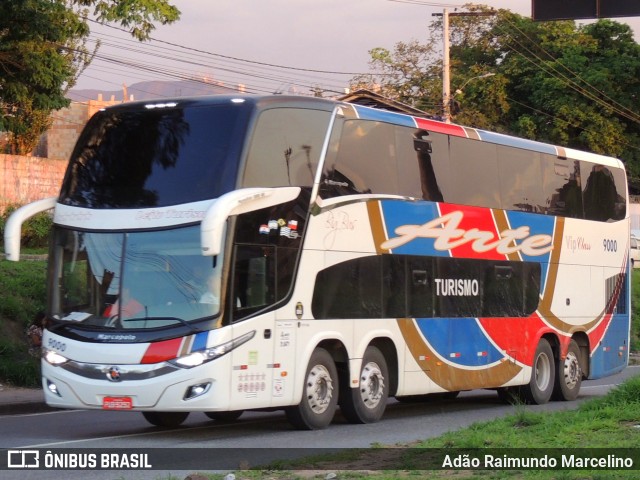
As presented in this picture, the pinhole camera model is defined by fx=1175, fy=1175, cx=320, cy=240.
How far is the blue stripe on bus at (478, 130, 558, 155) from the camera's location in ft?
62.5

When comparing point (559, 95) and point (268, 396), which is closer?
point (268, 396)

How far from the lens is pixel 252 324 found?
1370 centimetres

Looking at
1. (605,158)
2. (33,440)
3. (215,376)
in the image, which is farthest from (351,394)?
(605,158)

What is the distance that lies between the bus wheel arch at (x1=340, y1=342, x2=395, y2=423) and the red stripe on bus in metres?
3.13

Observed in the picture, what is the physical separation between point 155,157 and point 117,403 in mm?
2987

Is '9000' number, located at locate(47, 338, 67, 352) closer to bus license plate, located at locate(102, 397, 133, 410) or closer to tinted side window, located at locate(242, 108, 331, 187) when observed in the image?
bus license plate, located at locate(102, 397, 133, 410)

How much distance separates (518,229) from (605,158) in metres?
4.30

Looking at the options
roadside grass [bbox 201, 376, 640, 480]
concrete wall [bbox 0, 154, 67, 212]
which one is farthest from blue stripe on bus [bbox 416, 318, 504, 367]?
concrete wall [bbox 0, 154, 67, 212]

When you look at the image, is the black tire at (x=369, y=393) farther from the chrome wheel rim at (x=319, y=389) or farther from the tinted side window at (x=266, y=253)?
the tinted side window at (x=266, y=253)

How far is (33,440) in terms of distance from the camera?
43.8ft

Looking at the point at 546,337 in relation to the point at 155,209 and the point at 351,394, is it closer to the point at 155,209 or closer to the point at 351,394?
the point at 351,394

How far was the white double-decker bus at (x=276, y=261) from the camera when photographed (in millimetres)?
13312

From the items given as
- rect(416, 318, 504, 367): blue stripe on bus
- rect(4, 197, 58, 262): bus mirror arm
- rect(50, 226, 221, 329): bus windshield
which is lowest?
rect(416, 318, 504, 367): blue stripe on bus

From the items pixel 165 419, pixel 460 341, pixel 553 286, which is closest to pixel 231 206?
pixel 165 419
